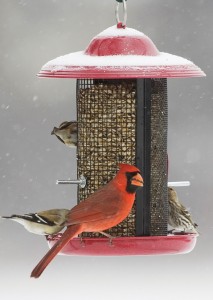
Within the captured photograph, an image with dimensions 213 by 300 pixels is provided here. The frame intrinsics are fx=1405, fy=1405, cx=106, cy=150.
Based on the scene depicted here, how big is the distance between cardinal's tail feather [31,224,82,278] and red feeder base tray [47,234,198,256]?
0.22m

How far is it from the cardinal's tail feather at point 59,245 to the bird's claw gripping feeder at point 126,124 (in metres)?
0.23

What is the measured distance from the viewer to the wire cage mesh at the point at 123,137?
32.0ft

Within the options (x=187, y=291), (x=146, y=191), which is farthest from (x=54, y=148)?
(x=146, y=191)

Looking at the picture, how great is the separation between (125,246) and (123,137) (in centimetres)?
84

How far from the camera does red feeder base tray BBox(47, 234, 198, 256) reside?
937 centimetres

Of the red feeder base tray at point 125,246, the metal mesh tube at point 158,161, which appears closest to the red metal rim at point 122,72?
the metal mesh tube at point 158,161

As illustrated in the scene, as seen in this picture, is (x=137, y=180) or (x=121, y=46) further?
(x=121, y=46)

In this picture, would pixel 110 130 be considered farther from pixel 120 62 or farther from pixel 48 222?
pixel 48 222

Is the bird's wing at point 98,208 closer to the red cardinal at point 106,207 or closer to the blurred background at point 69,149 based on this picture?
the red cardinal at point 106,207

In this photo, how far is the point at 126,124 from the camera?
9.77 metres

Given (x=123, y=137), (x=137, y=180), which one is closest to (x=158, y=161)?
(x=123, y=137)

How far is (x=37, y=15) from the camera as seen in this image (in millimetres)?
20297

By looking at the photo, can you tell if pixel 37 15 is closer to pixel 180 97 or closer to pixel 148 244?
pixel 180 97

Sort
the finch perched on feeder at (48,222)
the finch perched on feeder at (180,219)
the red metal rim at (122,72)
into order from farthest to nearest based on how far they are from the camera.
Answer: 1. the finch perched on feeder at (180,219)
2. the finch perched on feeder at (48,222)
3. the red metal rim at (122,72)
